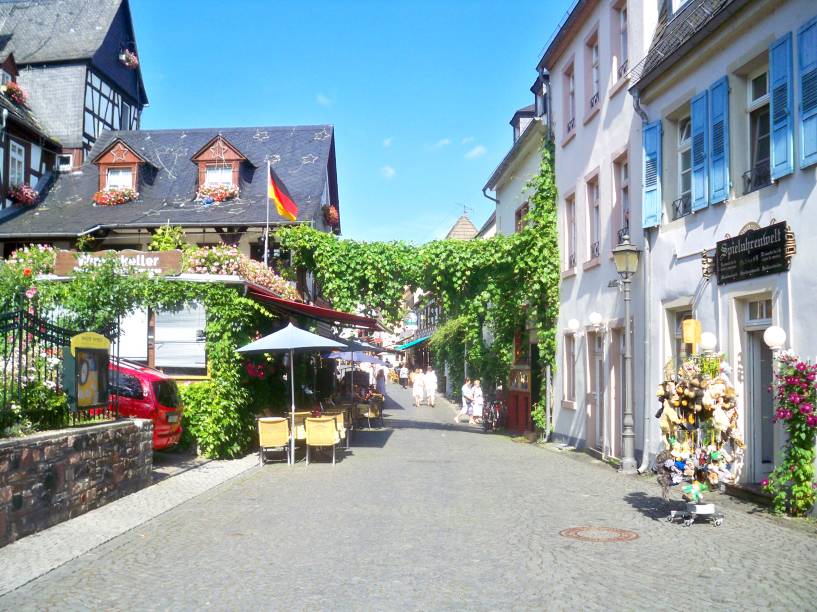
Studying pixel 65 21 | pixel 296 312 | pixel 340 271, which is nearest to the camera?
pixel 296 312

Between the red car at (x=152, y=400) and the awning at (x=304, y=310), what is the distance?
2.45 m

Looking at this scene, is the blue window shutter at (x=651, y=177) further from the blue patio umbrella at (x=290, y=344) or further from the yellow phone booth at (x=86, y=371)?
the yellow phone booth at (x=86, y=371)

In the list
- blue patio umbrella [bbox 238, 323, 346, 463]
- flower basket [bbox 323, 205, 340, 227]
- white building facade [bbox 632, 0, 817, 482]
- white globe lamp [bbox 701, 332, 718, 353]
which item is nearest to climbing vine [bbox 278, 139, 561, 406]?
blue patio umbrella [bbox 238, 323, 346, 463]

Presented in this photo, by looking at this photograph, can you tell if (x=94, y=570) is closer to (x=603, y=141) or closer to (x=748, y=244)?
(x=748, y=244)

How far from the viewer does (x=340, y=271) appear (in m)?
20.6

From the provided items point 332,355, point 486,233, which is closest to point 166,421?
point 332,355

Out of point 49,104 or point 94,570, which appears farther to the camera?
point 49,104

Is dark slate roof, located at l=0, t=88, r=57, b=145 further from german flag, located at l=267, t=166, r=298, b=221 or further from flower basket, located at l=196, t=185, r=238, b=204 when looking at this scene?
german flag, located at l=267, t=166, r=298, b=221

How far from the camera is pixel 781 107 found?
10.1 meters

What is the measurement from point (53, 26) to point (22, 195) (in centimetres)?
982

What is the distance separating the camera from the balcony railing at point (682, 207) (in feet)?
42.4

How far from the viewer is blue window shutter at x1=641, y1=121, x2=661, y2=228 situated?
13656mm

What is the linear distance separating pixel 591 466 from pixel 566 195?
678 centimetres

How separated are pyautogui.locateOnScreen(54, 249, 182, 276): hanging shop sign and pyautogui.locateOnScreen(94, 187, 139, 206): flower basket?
12915 millimetres
